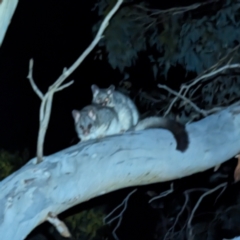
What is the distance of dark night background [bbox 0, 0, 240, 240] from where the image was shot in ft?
20.9

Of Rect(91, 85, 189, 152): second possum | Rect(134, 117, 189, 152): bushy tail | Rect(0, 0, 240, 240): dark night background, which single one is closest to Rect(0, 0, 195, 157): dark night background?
Rect(0, 0, 240, 240): dark night background

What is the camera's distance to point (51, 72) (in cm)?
641

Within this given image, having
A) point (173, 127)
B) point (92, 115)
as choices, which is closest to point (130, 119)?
point (92, 115)

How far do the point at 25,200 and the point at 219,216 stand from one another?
3.75m

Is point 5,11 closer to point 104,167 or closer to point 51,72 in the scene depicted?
point 104,167

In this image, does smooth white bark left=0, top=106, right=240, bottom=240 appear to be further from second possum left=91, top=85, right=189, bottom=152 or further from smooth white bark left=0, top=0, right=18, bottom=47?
smooth white bark left=0, top=0, right=18, bottom=47

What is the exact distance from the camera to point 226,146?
120 inches

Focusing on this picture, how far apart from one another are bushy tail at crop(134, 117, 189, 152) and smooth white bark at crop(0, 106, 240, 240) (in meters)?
0.03

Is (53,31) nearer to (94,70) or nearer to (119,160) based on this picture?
(94,70)

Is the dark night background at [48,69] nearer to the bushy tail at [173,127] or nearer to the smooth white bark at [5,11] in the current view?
the bushy tail at [173,127]

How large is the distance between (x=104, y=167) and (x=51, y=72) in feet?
12.6

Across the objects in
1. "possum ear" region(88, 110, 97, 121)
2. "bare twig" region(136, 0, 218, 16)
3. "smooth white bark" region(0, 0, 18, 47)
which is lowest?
"possum ear" region(88, 110, 97, 121)

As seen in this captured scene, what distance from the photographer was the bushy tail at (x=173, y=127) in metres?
2.88

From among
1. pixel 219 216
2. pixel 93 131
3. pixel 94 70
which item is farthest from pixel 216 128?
pixel 94 70
